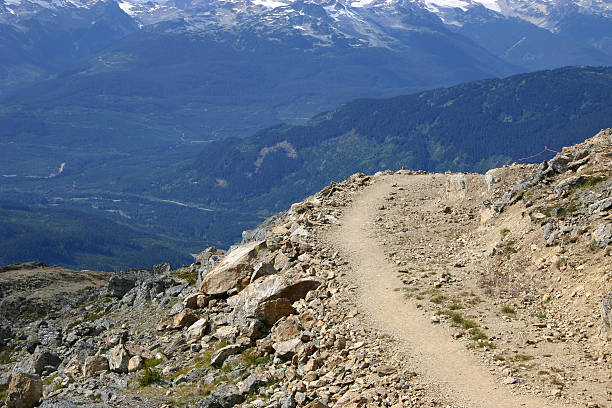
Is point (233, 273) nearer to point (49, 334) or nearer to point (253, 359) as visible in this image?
point (253, 359)

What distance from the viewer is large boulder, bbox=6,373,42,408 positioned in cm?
3612

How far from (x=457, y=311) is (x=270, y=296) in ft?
36.3

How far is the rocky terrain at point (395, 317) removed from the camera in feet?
83.4

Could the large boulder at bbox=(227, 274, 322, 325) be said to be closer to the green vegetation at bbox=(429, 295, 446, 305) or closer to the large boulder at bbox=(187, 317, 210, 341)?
the large boulder at bbox=(187, 317, 210, 341)

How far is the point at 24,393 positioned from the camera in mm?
36188

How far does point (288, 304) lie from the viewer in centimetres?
3481

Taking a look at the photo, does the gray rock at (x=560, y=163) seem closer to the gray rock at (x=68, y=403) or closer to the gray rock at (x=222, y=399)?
the gray rock at (x=222, y=399)

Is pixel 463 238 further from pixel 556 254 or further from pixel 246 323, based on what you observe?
pixel 246 323

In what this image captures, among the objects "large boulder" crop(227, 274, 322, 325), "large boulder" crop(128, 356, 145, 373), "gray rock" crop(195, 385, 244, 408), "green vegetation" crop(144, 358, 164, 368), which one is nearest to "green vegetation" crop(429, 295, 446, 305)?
"large boulder" crop(227, 274, 322, 325)

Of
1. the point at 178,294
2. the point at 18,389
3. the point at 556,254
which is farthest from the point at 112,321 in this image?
the point at 556,254

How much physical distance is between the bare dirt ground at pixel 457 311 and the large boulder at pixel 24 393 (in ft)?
66.3

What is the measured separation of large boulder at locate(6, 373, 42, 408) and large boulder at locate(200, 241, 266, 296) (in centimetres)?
1193

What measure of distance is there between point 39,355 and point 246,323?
68.5 ft

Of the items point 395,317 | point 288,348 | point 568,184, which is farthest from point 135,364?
point 568,184
